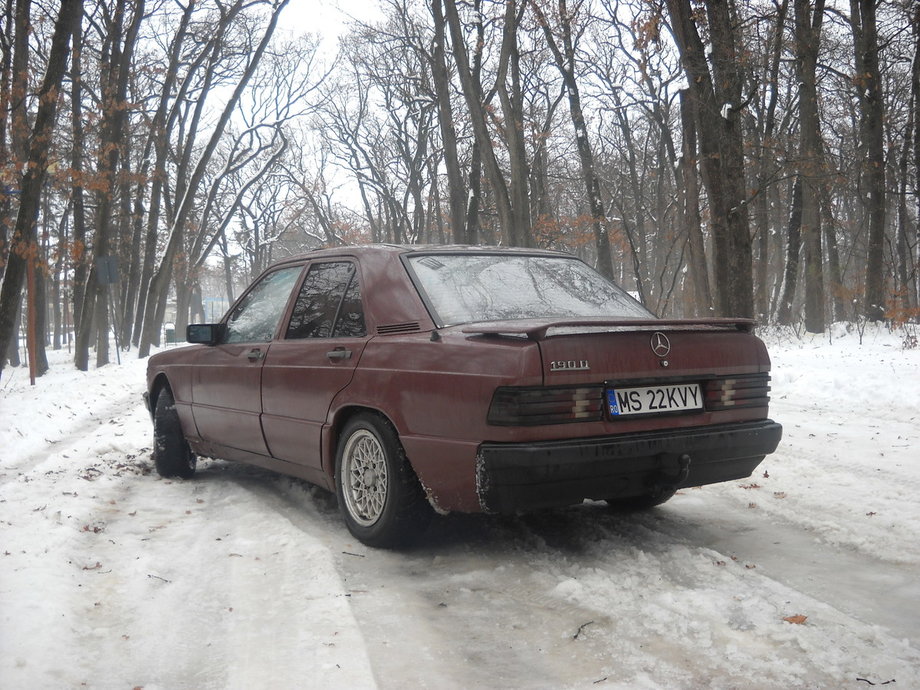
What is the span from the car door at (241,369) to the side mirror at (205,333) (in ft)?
0.13

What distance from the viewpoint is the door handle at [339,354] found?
4.35 metres

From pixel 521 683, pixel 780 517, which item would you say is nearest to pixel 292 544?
pixel 521 683

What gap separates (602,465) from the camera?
3561 millimetres

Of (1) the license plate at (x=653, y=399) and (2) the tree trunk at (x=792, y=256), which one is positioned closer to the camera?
(1) the license plate at (x=653, y=399)

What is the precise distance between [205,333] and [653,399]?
3286mm

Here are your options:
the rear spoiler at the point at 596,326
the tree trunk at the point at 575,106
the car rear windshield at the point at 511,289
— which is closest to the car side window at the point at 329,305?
the car rear windshield at the point at 511,289

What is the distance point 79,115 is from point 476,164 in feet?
31.7

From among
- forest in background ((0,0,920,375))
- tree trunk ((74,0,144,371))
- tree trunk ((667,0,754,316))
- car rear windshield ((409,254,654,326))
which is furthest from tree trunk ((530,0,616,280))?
car rear windshield ((409,254,654,326))

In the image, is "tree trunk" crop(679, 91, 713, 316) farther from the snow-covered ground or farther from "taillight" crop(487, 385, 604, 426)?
"taillight" crop(487, 385, 604, 426)

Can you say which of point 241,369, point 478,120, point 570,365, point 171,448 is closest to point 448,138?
point 478,120

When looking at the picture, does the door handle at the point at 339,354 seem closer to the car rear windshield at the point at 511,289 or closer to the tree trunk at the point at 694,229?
the car rear windshield at the point at 511,289

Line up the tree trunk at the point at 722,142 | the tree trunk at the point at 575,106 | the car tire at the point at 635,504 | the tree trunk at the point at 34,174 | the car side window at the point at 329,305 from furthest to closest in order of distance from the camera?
the tree trunk at the point at 575,106 < the tree trunk at the point at 722,142 < the tree trunk at the point at 34,174 < the car tire at the point at 635,504 < the car side window at the point at 329,305

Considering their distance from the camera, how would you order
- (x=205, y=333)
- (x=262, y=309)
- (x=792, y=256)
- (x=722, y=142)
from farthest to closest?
(x=792, y=256) < (x=722, y=142) < (x=205, y=333) < (x=262, y=309)

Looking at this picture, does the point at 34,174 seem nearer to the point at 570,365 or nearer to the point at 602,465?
the point at 570,365
